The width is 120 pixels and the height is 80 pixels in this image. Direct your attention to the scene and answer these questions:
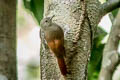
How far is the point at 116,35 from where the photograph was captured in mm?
1069

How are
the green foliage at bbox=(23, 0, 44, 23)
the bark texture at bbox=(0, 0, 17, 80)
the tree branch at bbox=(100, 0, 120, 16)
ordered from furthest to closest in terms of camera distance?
1. the green foliage at bbox=(23, 0, 44, 23)
2. the bark texture at bbox=(0, 0, 17, 80)
3. the tree branch at bbox=(100, 0, 120, 16)

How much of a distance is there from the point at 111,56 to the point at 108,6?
0.86 ft

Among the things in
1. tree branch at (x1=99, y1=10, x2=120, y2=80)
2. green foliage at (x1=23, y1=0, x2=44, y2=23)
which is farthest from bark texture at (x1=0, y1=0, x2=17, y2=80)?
tree branch at (x1=99, y1=10, x2=120, y2=80)

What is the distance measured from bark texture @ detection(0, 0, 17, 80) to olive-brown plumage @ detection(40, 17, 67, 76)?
0.36 meters

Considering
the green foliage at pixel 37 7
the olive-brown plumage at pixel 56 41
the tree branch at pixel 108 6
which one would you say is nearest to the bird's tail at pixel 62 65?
the olive-brown plumage at pixel 56 41

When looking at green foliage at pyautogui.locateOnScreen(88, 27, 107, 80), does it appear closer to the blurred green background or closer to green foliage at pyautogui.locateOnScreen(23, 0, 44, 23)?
the blurred green background

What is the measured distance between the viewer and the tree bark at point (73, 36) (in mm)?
684

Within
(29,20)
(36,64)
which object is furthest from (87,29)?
(29,20)

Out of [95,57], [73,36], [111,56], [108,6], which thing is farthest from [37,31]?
[73,36]

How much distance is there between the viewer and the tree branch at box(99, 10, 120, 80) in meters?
1.05

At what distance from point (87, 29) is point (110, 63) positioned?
367mm

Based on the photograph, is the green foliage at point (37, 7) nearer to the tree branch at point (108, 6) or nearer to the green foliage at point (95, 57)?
the green foliage at point (95, 57)

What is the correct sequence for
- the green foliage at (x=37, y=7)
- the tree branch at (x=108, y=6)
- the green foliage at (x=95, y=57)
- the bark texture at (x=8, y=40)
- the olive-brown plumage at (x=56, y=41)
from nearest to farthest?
the olive-brown plumage at (x=56, y=41) < the tree branch at (x=108, y=6) < the bark texture at (x=8, y=40) < the green foliage at (x=37, y=7) < the green foliage at (x=95, y=57)

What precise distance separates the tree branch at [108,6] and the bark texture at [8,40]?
327 mm
